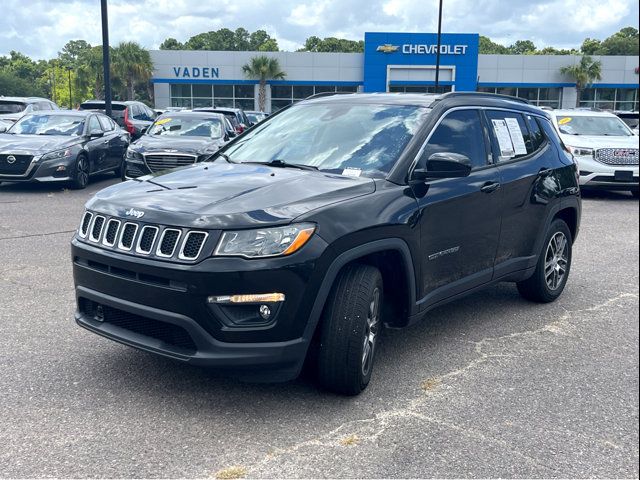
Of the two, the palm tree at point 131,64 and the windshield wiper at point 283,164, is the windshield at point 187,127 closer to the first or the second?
the windshield wiper at point 283,164

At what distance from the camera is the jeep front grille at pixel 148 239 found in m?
3.35

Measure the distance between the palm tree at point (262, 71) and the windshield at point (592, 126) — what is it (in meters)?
35.3

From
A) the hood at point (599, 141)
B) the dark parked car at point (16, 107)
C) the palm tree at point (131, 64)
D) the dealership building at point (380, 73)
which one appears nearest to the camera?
the hood at point (599, 141)

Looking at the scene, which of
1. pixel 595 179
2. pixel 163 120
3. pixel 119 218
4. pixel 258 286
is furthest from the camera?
pixel 163 120

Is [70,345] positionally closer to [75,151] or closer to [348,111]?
[348,111]

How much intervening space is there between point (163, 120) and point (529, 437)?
12.0 metres

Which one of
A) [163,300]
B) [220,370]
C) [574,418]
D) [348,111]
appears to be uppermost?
[348,111]

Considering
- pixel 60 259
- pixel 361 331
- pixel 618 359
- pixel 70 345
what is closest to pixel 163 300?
pixel 361 331

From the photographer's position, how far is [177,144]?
41.0 ft

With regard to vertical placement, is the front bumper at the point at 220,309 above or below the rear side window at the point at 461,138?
below

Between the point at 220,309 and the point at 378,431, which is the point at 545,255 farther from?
the point at 220,309

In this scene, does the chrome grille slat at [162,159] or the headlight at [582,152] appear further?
the headlight at [582,152]

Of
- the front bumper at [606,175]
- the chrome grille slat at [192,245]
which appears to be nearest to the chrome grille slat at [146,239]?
the chrome grille slat at [192,245]

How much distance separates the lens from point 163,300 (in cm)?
338
